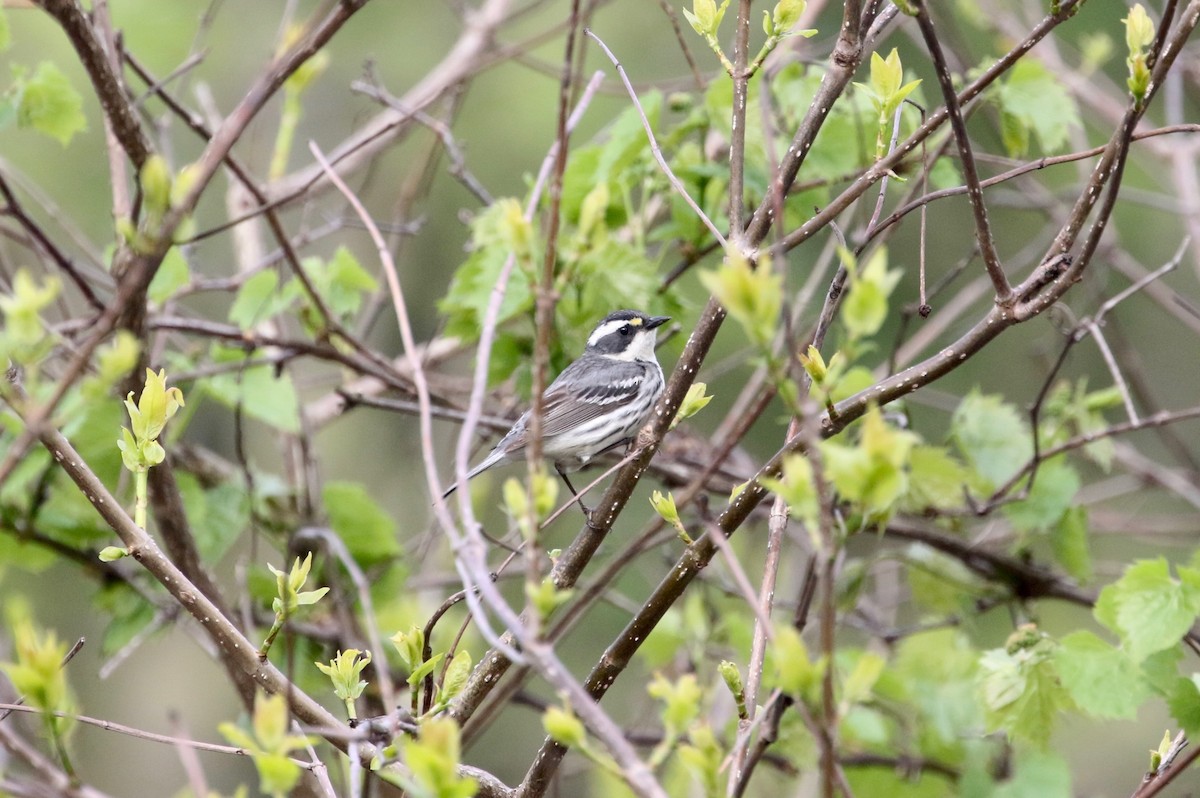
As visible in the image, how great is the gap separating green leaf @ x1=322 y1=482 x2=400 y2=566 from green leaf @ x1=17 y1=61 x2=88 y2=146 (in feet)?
5.47

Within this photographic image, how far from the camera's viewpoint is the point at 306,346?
409 centimetres

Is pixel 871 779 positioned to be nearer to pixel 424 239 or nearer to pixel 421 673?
pixel 421 673

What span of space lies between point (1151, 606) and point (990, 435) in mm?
1393

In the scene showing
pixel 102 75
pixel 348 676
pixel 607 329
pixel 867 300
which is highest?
pixel 102 75

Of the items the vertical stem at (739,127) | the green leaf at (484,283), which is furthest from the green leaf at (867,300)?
the green leaf at (484,283)

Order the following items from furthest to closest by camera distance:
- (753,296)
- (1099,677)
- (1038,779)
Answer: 1. (1038,779)
2. (1099,677)
3. (753,296)

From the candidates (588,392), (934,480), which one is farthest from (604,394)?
(934,480)

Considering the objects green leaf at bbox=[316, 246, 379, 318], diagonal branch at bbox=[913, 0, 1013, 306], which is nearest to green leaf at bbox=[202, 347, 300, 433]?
green leaf at bbox=[316, 246, 379, 318]

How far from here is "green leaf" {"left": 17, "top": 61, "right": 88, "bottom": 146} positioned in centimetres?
356

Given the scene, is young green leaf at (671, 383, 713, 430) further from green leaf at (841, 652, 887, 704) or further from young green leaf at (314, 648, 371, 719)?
green leaf at (841, 652, 887, 704)

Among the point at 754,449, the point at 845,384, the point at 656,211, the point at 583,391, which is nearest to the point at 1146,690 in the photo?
the point at 845,384

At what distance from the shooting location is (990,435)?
4.38 metres

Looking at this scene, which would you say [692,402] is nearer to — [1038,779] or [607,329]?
[1038,779]

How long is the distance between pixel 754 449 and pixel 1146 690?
8.47 meters
